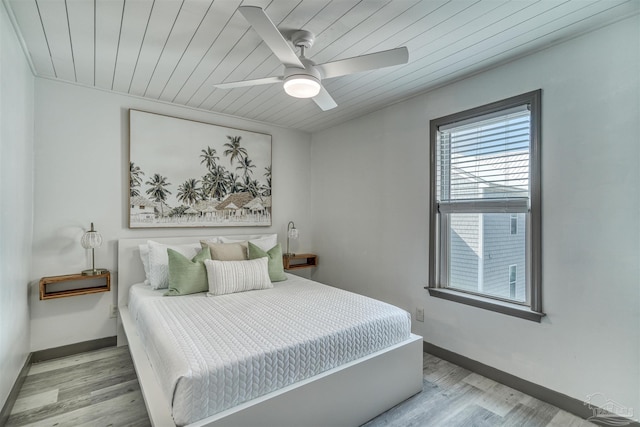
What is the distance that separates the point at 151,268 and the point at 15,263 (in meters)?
0.89

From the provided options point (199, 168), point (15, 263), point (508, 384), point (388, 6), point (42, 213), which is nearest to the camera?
point (388, 6)

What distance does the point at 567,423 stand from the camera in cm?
185

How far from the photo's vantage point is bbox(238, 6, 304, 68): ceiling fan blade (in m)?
1.36

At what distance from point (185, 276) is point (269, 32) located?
1.96 m

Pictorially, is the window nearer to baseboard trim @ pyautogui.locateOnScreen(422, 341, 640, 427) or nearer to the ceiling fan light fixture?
baseboard trim @ pyautogui.locateOnScreen(422, 341, 640, 427)

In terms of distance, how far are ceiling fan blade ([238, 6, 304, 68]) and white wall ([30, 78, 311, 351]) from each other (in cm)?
203

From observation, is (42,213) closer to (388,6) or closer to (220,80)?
(220,80)

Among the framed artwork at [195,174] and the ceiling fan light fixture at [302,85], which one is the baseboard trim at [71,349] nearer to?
the framed artwork at [195,174]

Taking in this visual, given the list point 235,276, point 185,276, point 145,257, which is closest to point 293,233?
point 235,276

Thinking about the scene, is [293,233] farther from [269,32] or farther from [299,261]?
[269,32]

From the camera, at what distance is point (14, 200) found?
197 cm

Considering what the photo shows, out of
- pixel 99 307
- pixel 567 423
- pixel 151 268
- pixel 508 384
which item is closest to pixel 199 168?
pixel 151 268

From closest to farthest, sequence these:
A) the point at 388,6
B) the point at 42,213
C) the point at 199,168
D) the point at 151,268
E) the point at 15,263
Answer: the point at 388,6 < the point at 15,263 < the point at 42,213 < the point at 151,268 < the point at 199,168

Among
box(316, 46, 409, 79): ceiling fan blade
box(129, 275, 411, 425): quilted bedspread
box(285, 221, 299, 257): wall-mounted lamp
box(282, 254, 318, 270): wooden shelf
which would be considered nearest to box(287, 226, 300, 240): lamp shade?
box(285, 221, 299, 257): wall-mounted lamp
